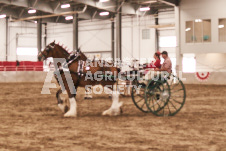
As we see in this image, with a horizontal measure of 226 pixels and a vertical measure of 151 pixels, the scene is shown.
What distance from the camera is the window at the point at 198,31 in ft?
97.3

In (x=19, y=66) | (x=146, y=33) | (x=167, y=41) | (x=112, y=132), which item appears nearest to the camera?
(x=112, y=132)

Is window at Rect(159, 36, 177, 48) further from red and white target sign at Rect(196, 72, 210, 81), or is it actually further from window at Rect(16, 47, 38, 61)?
window at Rect(16, 47, 38, 61)

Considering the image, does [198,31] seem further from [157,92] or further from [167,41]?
[157,92]

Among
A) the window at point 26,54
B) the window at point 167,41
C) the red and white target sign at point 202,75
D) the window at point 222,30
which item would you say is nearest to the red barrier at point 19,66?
the window at point 26,54

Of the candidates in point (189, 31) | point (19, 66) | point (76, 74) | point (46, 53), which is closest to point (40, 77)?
point (19, 66)

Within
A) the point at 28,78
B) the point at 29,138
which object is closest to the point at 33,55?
the point at 28,78

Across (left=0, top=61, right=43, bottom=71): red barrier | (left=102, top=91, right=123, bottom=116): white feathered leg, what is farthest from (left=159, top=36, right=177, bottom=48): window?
(left=102, top=91, right=123, bottom=116): white feathered leg

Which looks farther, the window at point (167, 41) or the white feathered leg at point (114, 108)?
the window at point (167, 41)

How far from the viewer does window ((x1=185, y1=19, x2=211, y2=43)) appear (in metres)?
29.6

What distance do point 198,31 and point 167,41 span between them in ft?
29.9

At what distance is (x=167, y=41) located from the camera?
3909 centimetres

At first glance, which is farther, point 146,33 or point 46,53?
point 146,33

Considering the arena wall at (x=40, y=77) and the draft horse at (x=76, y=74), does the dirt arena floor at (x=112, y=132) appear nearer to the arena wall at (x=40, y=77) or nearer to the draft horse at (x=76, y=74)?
the draft horse at (x=76, y=74)

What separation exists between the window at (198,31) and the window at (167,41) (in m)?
8.06
